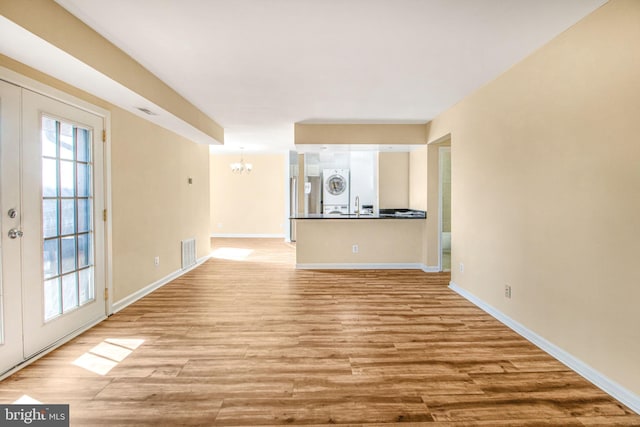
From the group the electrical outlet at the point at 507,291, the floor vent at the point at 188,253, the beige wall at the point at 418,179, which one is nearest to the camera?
the electrical outlet at the point at 507,291

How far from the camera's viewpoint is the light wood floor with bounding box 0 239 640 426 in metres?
1.85

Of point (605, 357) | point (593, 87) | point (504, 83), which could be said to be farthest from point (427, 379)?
point (504, 83)

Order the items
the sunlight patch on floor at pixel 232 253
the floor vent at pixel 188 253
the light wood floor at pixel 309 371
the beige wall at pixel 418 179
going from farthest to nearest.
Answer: the sunlight patch on floor at pixel 232 253 < the beige wall at pixel 418 179 < the floor vent at pixel 188 253 < the light wood floor at pixel 309 371

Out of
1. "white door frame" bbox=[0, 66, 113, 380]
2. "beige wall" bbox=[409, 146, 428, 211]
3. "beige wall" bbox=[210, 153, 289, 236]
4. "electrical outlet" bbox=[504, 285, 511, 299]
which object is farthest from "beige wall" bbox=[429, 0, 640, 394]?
"beige wall" bbox=[210, 153, 289, 236]

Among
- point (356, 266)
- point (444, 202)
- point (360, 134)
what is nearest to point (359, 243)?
point (356, 266)

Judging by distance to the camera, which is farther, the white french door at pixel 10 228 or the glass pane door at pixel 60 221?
the glass pane door at pixel 60 221

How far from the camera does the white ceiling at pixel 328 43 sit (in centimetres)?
211

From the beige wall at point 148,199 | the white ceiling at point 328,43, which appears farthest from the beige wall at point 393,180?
the beige wall at point 148,199

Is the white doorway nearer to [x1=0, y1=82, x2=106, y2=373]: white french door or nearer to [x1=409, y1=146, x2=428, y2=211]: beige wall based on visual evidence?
[x1=409, y1=146, x2=428, y2=211]: beige wall

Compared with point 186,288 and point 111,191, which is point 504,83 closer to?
point 111,191

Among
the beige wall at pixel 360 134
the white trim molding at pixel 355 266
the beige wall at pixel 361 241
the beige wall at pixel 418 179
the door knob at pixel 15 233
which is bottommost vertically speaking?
the white trim molding at pixel 355 266

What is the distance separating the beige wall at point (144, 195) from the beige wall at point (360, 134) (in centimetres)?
204

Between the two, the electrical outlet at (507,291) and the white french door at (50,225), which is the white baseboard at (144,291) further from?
the electrical outlet at (507,291)

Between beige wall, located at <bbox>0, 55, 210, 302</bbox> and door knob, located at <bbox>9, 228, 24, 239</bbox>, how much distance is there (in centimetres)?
110
